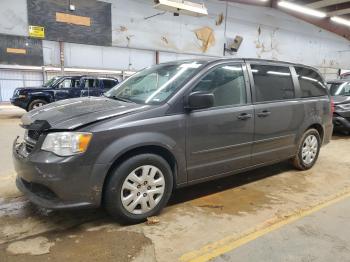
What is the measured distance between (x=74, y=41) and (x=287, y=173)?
52.8 feet

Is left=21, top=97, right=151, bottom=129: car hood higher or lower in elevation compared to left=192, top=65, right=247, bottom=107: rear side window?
lower

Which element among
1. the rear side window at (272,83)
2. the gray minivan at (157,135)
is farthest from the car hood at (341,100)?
the rear side window at (272,83)

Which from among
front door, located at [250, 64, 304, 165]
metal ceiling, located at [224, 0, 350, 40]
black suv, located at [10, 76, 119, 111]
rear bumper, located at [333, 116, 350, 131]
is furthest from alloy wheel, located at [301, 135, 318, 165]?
metal ceiling, located at [224, 0, 350, 40]

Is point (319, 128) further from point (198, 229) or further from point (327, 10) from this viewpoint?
point (327, 10)

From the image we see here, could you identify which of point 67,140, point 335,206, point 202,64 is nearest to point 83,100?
point 67,140

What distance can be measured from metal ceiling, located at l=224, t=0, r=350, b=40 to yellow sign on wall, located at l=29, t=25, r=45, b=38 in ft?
42.8

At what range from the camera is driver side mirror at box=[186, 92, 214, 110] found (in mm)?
3361

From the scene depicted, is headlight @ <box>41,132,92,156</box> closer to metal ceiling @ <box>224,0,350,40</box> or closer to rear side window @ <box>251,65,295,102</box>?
rear side window @ <box>251,65,295,102</box>

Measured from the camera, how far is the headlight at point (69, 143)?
9.39 ft

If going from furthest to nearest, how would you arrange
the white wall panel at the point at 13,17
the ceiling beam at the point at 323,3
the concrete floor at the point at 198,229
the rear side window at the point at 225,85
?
the ceiling beam at the point at 323,3, the white wall panel at the point at 13,17, the rear side window at the point at 225,85, the concrete floor at the point at 198,229

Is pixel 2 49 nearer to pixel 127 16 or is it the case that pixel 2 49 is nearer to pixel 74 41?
pixel 74 41

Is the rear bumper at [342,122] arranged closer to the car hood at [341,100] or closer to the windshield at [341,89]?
the car hood at [341,100]

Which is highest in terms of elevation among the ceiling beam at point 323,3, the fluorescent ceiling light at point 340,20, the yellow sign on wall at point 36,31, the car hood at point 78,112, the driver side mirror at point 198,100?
the ceiling beam at point 323,3

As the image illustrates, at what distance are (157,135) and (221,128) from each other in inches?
34.1
